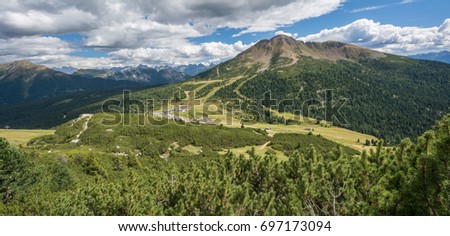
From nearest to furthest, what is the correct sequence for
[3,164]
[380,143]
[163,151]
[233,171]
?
[380,143] < [233,171] < [3,164] < [163,151]

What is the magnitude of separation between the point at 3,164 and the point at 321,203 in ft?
140

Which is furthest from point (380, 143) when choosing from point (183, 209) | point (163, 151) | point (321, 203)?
point (163, 151)

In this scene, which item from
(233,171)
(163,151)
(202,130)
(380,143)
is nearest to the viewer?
(380,143)

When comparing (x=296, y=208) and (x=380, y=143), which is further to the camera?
(x=380, y=143)

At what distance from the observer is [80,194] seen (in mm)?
28766

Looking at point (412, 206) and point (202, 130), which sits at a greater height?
point (412, 206)

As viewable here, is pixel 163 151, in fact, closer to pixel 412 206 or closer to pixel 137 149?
pixel 137 149

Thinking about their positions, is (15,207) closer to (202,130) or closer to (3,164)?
(3,164)

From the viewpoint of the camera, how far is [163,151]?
101m

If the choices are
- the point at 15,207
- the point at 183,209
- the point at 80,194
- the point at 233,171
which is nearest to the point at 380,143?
the point at 183,209
